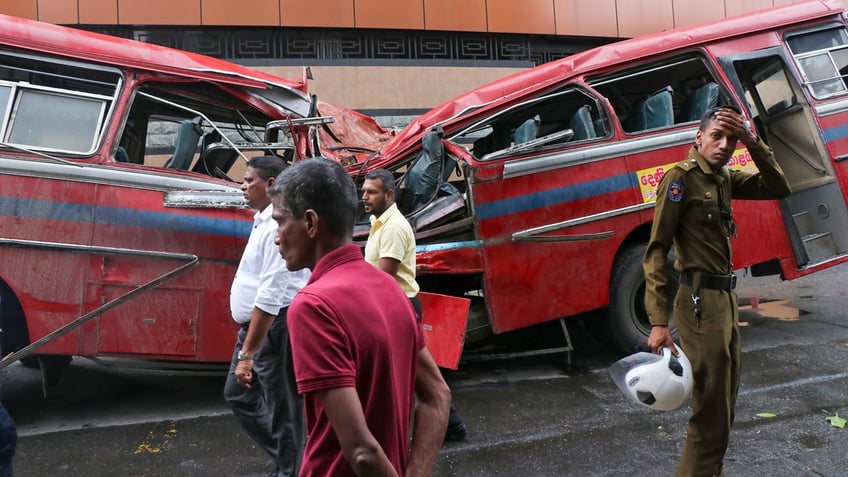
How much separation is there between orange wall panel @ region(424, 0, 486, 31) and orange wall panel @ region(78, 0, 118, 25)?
17.3ft

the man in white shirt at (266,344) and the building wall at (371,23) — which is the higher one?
the building wall at (371,23)

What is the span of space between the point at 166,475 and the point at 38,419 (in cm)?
162

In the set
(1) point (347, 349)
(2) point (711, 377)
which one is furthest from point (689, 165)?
(1) point (347, 349)

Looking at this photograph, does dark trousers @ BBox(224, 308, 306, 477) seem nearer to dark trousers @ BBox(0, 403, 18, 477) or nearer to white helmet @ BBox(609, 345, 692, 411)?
dark trousers @ BBox(0, 403, 18, 477)

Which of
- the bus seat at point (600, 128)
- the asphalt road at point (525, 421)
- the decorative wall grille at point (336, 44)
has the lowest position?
the asphalt road at point (525, 421)

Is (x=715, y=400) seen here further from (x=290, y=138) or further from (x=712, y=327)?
(x=290, y=138)

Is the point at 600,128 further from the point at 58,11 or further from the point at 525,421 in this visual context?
the point at 58,11

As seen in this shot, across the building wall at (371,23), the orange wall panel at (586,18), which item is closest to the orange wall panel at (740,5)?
the orange wall panel at (586,18)

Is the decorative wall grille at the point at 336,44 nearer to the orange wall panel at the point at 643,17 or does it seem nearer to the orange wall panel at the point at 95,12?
the orange wall panel at the point at 95,12

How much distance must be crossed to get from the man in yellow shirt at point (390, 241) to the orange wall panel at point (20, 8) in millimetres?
9435

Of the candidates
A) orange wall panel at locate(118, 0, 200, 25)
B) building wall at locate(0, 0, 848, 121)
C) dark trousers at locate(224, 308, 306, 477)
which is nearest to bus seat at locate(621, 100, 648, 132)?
dark trousers at locate(224, 308, 306, 477)

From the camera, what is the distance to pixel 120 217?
13.6ft

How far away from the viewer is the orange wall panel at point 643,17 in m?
12.5

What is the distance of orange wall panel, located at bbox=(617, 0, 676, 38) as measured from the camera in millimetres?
12492
